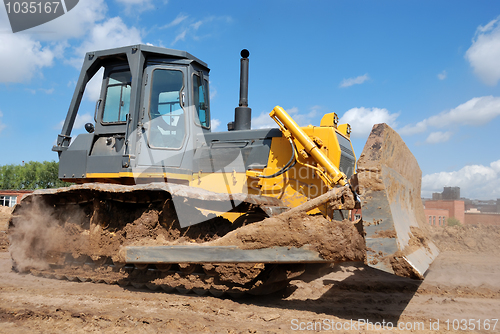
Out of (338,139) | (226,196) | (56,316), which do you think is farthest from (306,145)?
(56,316)

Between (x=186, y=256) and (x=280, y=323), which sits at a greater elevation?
(x=186, y=256)

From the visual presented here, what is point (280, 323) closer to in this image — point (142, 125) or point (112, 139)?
point (142, 125)

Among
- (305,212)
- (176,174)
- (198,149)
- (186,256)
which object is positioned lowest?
(186,256)

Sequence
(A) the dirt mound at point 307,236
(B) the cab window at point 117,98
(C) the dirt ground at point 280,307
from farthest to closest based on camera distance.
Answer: (B) the cab window at point 117,98
(C) the dirt ground at point 280,307
(A) the dirt mound at point 307,236

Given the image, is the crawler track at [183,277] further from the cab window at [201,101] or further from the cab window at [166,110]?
the cab window at [201,101]

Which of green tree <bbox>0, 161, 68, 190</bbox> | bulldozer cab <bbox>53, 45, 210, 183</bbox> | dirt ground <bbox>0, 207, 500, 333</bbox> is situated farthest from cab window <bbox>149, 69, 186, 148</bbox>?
green tree <bbox>0, 161, 68, 190</bbox>

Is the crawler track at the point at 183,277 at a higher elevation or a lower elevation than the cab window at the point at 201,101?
lower

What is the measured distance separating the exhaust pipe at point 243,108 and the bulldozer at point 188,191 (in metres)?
0.02

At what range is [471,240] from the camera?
919 cm

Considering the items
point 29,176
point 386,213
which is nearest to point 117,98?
point 386,213

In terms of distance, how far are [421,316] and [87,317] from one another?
3.52 m

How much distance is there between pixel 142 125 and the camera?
5.23 m

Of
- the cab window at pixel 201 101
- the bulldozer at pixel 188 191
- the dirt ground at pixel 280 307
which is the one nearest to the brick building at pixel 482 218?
the dirt ground at pixel 280 307

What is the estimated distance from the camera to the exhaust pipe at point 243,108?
602 cm
